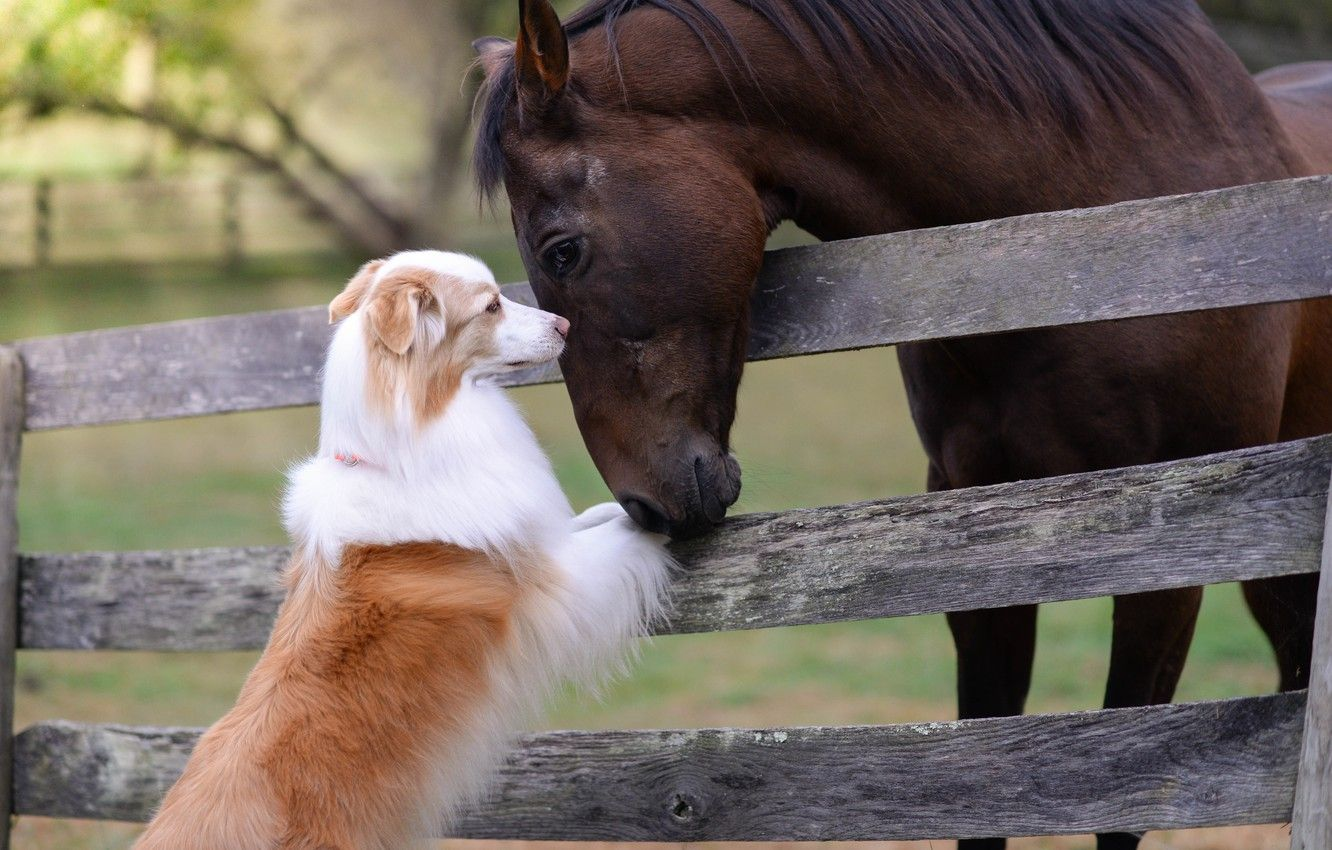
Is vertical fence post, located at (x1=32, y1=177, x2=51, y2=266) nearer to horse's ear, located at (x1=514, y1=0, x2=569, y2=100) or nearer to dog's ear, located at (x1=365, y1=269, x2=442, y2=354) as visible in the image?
dog's ear, located at (x1=365, y1=269, x2=442, y2=354)

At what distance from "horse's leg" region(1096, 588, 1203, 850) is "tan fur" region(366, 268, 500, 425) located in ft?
5.73

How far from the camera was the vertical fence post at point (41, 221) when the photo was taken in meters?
20.5

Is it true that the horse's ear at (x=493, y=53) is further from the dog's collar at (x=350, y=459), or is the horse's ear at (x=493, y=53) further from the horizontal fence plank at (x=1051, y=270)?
the dog's collar at (x=350, y=459)

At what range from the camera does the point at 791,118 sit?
9.53ft

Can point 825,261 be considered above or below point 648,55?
below

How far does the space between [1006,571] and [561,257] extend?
1.22m

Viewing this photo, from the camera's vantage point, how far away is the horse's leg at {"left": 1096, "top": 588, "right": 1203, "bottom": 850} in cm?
305

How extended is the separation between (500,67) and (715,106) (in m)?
0.54

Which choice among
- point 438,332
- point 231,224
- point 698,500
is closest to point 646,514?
point 698,500

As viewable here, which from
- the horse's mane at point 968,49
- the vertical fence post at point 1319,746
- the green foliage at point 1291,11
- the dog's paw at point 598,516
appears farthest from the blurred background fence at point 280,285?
the vertical fence post at point 1319,746

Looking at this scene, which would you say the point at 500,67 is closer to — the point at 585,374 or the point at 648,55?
the point at 648,55

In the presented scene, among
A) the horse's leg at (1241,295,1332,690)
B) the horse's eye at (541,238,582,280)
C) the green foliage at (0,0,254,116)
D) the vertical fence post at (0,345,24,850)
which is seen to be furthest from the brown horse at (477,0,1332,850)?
the green foliage at (0,0,254,116)

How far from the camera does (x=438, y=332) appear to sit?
294 centimetres

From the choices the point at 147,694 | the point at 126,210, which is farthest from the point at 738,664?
the point at 126,210
